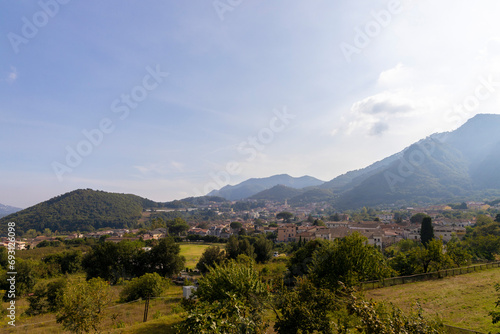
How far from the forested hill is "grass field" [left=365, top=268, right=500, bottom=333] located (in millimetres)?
137826

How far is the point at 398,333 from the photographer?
4590 millimetres

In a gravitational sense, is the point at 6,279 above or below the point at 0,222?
below

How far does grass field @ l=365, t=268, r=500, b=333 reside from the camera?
11812mm

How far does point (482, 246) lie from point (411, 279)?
24763 mm

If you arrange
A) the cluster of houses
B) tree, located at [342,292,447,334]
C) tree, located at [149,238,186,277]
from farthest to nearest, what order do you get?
1. the cluster of houses
2. tree, located at [149,238,186,277]
3. tree, located at [342,292,447,334]

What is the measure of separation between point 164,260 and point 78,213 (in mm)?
126040

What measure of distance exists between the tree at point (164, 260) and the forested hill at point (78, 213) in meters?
108

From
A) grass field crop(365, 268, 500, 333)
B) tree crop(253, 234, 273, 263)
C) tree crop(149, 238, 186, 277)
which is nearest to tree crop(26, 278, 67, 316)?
tree crop(149, 238, 186, 277)

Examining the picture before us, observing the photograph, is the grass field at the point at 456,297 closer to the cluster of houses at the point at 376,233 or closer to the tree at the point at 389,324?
the tree at the point at 389,324

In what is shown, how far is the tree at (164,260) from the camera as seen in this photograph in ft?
114

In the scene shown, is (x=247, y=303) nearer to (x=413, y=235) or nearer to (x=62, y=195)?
(x=413, y=235)

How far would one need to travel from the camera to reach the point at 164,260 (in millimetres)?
34656

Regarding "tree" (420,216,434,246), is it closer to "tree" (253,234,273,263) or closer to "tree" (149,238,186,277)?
"tree" (253,234,273,263)

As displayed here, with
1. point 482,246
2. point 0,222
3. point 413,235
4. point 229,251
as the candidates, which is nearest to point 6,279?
point 229,251
